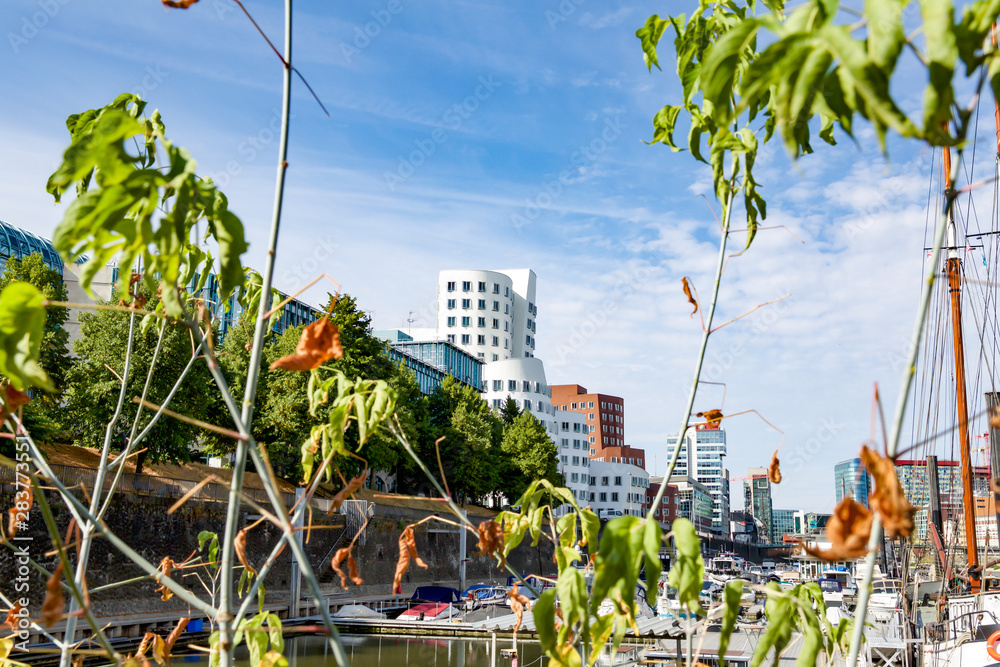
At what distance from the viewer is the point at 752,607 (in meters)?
38.8

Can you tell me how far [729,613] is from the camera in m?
1.68

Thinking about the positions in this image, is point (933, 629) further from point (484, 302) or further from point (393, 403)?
point (484, 302)

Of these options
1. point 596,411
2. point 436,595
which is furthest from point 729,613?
point 596,411

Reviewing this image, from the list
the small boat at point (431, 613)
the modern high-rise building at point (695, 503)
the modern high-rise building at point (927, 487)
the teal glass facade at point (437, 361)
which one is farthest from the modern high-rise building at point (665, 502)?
the small boat at point (431, 613)

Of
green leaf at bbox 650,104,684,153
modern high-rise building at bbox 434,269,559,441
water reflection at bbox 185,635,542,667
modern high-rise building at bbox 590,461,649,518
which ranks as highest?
modern high-rise building at bbox 434,269,559,441

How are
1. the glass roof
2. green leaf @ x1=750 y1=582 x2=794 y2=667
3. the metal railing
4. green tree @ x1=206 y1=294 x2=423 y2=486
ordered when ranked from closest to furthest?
green leaf @ x1=750 y1=582 x2=794 y2=667, the metal railing, green tree @ x1=206 y1=294 x2=423 y2=486, the glass roof

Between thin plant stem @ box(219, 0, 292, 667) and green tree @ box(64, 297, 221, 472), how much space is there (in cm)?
2691

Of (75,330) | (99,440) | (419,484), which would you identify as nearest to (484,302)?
(419,484)

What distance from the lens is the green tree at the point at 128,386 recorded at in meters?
27.6

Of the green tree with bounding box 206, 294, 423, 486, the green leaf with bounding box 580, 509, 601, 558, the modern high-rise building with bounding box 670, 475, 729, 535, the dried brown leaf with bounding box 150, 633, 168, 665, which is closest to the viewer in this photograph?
the dried brown leaf with bounding box 150, 633, 168, 665

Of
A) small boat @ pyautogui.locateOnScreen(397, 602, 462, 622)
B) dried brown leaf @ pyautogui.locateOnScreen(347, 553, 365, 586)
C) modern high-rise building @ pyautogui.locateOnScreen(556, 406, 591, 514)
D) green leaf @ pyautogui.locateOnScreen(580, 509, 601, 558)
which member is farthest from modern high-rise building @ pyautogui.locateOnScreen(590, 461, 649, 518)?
dried brown leaf @ pyautogui.locateOnScreen(347, 553, 365, 586)

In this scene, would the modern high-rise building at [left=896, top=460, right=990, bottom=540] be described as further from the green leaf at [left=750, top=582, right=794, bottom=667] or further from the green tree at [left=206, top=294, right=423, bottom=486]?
the green tree at [left=206, top=294, right=423, bottom=486]

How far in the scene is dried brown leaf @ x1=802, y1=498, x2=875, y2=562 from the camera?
118 cm

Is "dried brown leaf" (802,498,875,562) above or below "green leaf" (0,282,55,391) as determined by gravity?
below
